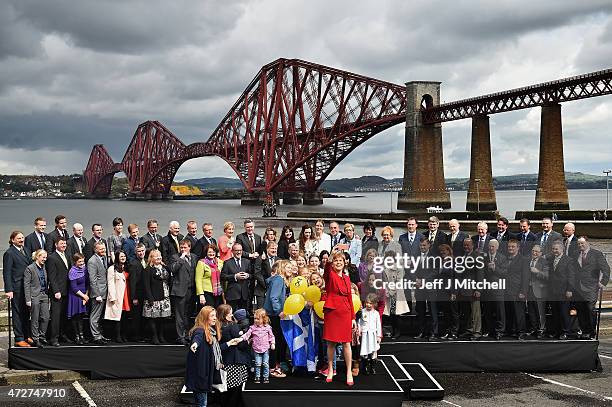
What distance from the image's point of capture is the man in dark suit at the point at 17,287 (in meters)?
9.93

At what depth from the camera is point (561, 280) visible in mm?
10250

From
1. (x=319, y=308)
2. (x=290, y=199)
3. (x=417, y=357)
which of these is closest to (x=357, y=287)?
(x=319, y=308)

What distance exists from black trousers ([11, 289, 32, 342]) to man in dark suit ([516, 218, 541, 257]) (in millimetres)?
7537

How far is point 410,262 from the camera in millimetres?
10164

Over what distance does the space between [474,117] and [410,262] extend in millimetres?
67590

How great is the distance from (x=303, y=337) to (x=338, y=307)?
94cm

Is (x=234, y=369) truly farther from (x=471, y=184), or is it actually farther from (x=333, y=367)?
(x=471, y=184)

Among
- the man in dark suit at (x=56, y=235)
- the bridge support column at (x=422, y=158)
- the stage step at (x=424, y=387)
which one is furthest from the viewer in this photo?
the bridge support column at (x=422, y=158)

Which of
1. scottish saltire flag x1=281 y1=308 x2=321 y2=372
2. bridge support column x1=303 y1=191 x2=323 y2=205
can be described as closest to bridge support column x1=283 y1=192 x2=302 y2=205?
bridge support column x1=303 y1=191 x2=323 y2=205

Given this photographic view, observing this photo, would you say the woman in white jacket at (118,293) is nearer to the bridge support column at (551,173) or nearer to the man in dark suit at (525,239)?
the man in dark suit at (525,239)

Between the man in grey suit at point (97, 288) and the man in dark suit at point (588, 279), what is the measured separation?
7179 millimetres

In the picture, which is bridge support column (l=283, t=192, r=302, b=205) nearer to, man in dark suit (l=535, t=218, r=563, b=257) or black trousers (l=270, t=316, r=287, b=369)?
man in dark suit (l=535, t=218, r=563, b=257)

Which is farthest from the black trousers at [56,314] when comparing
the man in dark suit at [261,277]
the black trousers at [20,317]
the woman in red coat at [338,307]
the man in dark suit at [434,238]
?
the man in dark suit at [434,238]

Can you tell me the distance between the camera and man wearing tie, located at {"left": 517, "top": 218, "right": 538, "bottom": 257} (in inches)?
409
